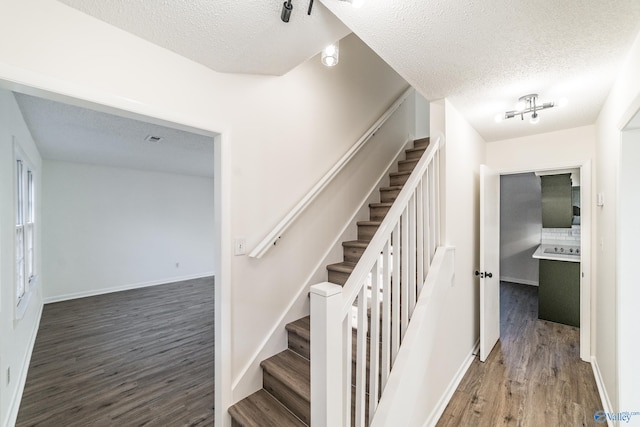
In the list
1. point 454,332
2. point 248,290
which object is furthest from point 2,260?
point 454,332

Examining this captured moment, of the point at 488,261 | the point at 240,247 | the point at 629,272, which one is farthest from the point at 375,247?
the point at 488,261

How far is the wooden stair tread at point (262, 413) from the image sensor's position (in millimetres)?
1599

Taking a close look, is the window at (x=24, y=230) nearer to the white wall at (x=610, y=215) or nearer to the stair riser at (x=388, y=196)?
the stair riser at (x=388, y=196)

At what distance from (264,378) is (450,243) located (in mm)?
1778

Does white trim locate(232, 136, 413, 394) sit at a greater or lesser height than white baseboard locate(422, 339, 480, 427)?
greater

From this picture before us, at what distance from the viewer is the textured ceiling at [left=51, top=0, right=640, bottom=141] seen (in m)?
1.18

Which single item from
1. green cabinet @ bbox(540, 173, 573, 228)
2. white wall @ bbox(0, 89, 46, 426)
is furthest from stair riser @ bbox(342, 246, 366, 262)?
green cabinet @ bbox(540, 173, 573, 228)

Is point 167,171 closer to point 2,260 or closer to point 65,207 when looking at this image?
point 65,207

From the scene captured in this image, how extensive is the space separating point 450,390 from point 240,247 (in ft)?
6.73

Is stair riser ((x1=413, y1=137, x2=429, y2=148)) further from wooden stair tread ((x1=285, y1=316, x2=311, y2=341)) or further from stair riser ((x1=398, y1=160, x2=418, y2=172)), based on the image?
wooden stair tread ((x1=285, y1=316, x2=311, y2=341))

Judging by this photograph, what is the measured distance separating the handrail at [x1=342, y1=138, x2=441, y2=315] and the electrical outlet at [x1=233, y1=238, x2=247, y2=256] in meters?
0.90

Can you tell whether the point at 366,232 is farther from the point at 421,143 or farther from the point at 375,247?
the point at 421,143

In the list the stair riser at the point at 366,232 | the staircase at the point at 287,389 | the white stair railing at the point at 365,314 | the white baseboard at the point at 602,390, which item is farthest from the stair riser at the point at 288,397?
the white baseboard at the point at 602,390

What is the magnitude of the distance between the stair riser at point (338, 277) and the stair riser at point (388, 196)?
3.83 feet
